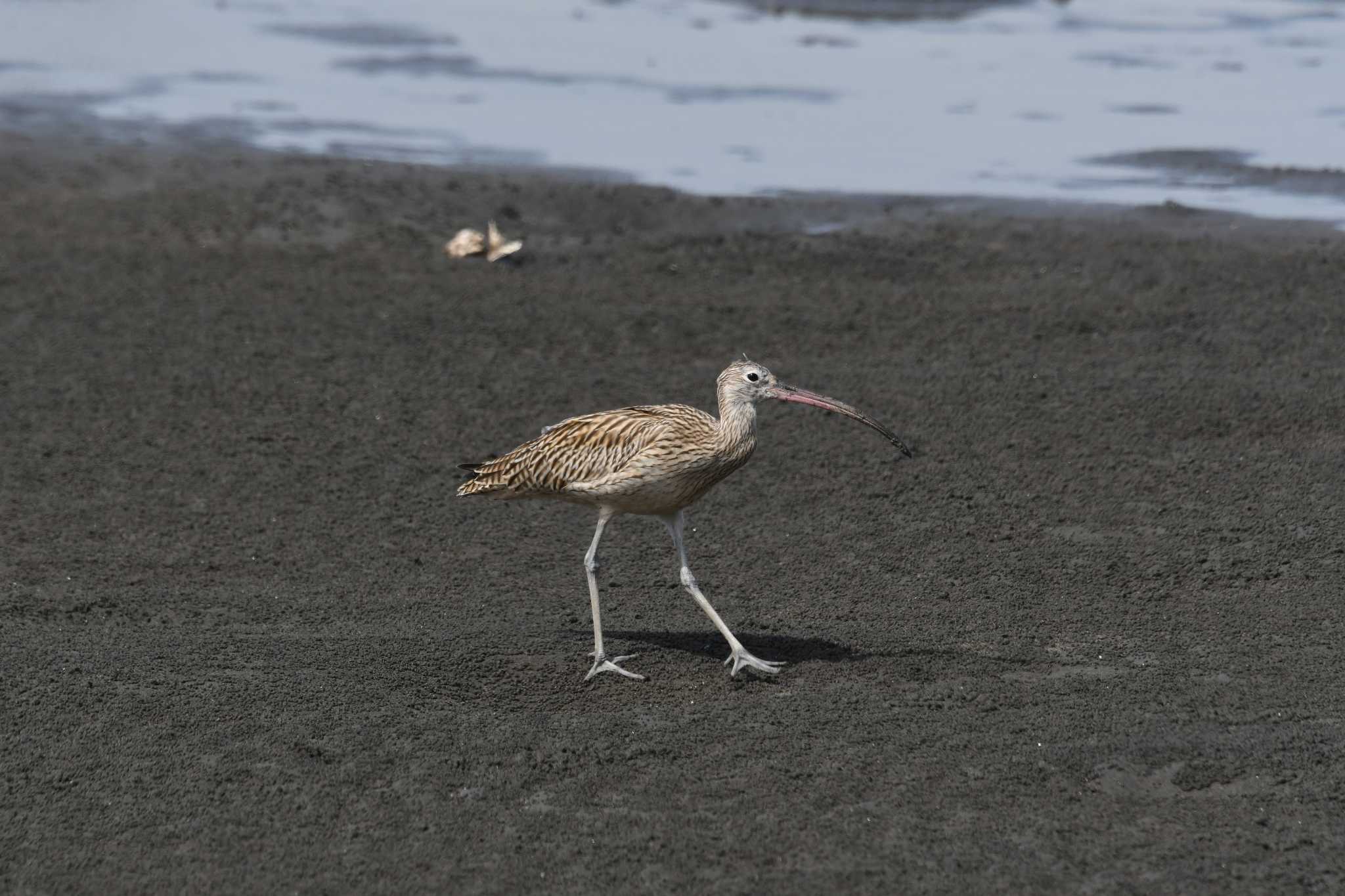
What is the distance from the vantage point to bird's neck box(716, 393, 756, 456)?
755 cm

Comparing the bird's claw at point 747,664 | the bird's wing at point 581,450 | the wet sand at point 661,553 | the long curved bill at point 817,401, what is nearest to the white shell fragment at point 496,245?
the wet sand at point 661,553

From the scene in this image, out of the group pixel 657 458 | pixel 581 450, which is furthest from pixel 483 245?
pixel 657 458

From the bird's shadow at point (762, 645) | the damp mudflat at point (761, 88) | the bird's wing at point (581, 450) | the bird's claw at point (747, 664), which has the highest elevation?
the damp mudflat at point (761, 88)

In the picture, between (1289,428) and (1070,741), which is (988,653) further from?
(1289,428)

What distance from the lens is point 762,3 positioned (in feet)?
87.0

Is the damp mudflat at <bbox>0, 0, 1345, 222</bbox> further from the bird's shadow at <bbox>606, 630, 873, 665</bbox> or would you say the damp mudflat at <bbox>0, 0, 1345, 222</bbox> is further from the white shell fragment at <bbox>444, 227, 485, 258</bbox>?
the bird's shadow at <bbox>606, 630, 873, 665</bbox>

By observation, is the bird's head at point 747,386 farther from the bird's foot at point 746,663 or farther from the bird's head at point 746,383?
the bird's foot at point 746,663

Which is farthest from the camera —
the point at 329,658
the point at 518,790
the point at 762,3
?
the point at 762,3

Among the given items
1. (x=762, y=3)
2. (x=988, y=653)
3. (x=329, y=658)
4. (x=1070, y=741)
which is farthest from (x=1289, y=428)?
(x=762, y=3)

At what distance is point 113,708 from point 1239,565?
532 cm

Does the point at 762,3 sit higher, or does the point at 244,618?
the point at 762,3

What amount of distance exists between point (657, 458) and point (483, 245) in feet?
24.5

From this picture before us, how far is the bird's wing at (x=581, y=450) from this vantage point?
25.1 ft

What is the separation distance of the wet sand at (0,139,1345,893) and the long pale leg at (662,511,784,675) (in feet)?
0.42
